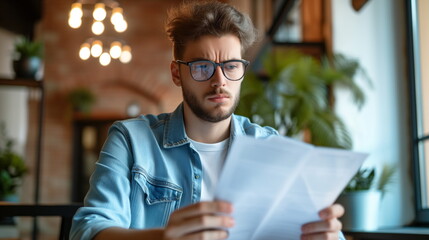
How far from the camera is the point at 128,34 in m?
9.31

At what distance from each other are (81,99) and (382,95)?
651 centimetres

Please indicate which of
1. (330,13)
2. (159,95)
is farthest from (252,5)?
(330,13)

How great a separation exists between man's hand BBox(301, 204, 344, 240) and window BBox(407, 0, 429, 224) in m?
1.95

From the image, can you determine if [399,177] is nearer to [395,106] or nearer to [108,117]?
[395,106]

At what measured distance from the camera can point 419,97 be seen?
2.97 metres

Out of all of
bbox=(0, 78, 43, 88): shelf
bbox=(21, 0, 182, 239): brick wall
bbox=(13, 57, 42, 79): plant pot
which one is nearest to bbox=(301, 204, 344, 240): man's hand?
bbox=(0, 78, 43, 88): shelf

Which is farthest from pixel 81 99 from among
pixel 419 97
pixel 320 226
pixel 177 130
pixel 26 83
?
pixel 320 226

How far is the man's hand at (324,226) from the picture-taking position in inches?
42.2

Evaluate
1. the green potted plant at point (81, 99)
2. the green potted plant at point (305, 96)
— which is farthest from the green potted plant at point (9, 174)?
the green potted plant at point (81, 99)

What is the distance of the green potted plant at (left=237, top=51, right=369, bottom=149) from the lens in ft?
10.5

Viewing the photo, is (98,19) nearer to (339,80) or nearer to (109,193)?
(339,80)

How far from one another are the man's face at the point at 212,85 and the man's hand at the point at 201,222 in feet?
1.53

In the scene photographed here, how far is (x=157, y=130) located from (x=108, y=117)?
7.87 metres

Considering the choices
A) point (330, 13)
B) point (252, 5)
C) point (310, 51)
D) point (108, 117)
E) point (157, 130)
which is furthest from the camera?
point (108, 117)
